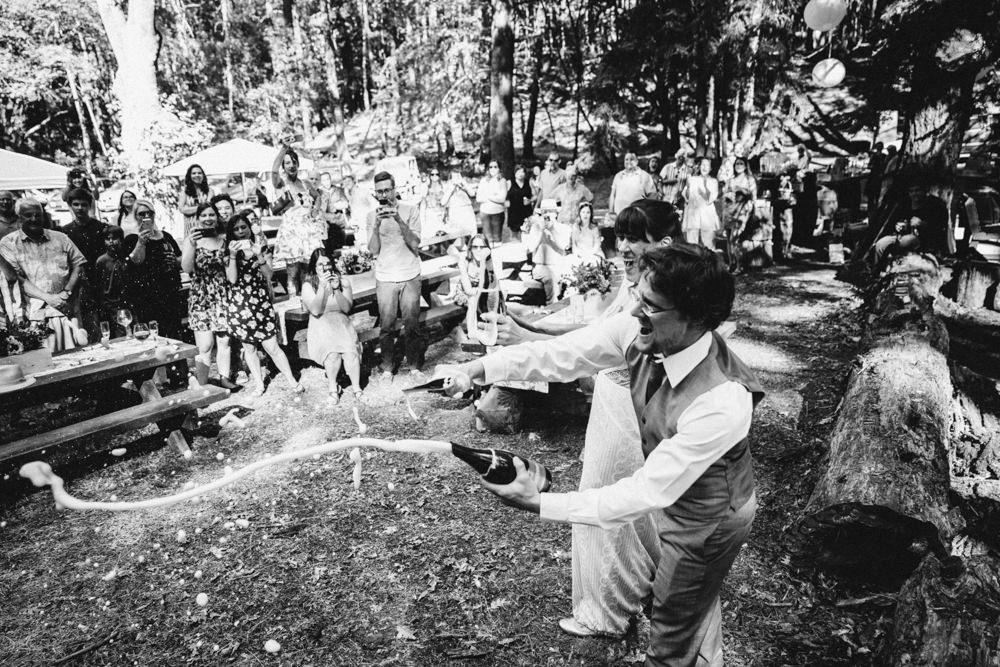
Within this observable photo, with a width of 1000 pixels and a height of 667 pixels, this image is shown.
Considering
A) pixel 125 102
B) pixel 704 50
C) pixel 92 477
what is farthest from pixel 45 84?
pixel 92 477

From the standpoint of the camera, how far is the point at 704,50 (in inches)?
599

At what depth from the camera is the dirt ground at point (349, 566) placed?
3.30 m

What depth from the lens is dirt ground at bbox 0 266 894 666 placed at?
10.8ft

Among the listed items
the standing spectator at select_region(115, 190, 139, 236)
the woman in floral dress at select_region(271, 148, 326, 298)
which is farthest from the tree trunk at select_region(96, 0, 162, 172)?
the woman in floral dress at select_region(271, 148, 326, 298)

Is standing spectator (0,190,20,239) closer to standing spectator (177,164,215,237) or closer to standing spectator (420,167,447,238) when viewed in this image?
standing spectator (177,164,215,237)

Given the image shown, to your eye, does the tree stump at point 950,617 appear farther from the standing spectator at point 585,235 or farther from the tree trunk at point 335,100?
the tree trunk at point 335,100

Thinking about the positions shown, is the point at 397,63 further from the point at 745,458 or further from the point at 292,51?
the point at 745,458

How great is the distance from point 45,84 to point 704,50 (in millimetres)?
21499

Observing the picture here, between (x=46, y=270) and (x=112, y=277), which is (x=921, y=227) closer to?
(x=112, y=277)

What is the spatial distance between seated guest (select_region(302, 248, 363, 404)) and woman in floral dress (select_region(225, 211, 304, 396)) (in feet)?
1.36

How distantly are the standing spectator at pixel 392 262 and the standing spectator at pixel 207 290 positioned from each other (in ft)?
4.85

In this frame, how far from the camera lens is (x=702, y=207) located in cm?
1029

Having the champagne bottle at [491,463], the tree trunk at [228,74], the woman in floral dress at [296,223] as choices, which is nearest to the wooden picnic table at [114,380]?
the woman in floral dress at [296,223]

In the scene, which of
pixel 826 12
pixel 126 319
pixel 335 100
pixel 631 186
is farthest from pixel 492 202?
pixel 335 100
